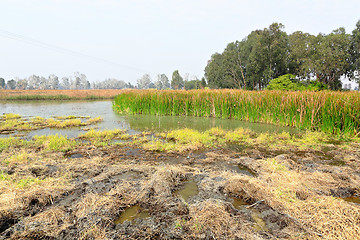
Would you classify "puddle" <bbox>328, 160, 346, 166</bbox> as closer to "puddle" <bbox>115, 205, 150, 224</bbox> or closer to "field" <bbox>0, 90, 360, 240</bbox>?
"field" <bbox>0, 90, 360, 240</bbox>

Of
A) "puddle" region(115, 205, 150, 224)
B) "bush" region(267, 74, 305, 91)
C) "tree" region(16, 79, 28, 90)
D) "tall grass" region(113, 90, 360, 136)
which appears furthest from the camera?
"tree" region(16, 79, 28, 90)

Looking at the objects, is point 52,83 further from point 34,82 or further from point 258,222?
point 258,222

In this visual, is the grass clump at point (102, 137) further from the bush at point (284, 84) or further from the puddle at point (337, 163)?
the bush at point (284, 84)

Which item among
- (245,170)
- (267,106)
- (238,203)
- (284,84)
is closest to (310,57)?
(284,84)

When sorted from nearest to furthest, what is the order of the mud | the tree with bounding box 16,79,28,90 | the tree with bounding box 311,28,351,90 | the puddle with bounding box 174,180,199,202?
the mud
the puddle with bounding box 174,180,199,202
the tree with bounding box 311,28,351,90
the tree with bounding box 16,79,28,90

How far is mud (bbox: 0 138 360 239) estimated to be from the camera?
7.01 feet

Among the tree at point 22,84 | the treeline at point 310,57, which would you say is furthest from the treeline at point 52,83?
the treeline at point 310,57

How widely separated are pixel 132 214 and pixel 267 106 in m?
9.10

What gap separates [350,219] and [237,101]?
9.33 m

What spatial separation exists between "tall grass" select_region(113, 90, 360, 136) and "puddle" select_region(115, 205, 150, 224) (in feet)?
25.2

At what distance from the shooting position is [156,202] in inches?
109

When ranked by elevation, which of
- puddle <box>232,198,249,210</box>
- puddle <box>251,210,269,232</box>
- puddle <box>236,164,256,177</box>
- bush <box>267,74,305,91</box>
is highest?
bush <box>267,74,305,91</box>

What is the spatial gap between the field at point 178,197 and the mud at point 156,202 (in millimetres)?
12

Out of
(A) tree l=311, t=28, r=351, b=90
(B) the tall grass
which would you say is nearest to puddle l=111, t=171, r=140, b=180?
(B) the tall grass
